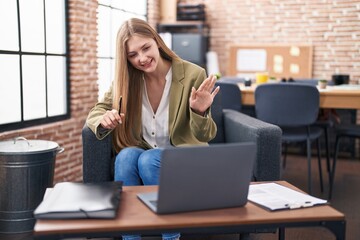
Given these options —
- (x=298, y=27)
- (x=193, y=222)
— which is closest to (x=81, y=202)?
(x=193, y=222)

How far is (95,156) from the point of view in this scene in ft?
7.49

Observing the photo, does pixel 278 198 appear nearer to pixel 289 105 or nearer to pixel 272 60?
pixel 289 105

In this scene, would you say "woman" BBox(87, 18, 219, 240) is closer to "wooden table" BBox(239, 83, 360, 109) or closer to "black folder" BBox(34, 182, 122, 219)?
"black folder" BBox(34, 182, 122, 219)

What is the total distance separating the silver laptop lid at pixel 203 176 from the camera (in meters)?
1.23

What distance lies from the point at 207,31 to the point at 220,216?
5.16 metres

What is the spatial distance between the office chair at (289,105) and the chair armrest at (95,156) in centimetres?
145

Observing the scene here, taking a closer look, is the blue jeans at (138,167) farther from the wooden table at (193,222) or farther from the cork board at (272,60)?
the cork board at (272,60)

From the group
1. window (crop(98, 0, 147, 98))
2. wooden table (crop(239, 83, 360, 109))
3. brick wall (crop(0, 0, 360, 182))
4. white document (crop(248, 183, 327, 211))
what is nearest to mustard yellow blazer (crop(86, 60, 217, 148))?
white document (crop(248, 183, 327, 211))

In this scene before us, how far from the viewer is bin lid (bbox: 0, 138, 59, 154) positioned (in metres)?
2.73

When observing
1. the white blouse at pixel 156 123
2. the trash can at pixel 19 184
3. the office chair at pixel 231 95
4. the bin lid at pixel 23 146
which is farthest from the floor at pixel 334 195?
the office chair at pixel 231 95

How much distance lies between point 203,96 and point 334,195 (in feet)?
7.12

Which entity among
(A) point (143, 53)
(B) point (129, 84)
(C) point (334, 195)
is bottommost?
(C) point (334, 195)

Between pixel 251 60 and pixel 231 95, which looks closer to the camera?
pixel 231 95

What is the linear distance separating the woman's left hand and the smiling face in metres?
0.31
